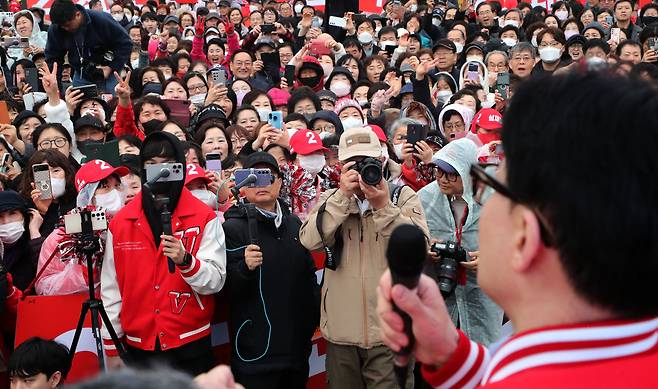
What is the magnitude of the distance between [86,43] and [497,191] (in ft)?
26.7

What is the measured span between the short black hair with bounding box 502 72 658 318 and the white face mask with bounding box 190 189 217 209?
3617 mm

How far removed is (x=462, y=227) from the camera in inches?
179

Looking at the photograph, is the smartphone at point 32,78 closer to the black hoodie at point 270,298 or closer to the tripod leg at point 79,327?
the black hoodie at point 270,298

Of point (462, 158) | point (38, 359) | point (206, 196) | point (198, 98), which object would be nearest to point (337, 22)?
point (198, 98)

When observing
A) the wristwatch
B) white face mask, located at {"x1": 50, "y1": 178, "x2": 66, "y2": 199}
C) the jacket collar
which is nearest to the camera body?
the wristwatch

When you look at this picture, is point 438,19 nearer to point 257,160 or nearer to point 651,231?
point 257,160

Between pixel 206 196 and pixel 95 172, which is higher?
pixel 95 172

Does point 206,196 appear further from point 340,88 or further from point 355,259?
point 340,88

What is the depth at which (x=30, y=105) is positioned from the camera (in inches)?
309

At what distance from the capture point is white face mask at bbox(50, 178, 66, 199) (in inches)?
202

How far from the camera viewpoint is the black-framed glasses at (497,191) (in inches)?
53.3

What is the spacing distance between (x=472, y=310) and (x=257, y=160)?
1523 mm

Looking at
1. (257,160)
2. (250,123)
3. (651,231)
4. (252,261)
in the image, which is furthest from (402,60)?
(651,231)

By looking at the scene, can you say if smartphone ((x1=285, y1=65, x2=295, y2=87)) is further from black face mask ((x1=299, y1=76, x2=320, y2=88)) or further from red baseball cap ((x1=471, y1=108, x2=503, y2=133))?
red baseball cap ((x1=471, y1=108, x2=503, y2=133))
